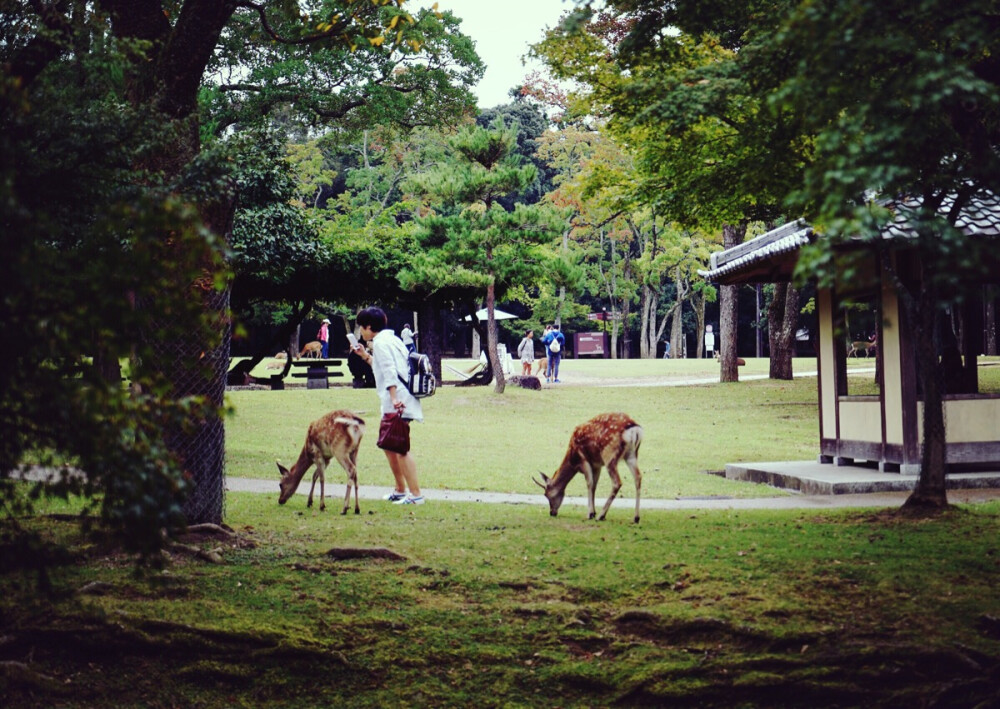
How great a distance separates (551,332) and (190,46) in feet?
79.3

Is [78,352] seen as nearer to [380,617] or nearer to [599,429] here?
[380,617]

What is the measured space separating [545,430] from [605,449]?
1156 cm

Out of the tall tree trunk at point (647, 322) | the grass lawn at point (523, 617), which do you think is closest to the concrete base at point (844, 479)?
the grass lawn at point (523, 617)

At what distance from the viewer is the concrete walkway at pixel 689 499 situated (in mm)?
11258

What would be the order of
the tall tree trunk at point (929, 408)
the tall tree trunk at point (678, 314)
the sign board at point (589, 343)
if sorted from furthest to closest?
the sign board at point (589, 343), the tall tree trunk at point (678, 314), the tall tree trunk at point (929, 408)

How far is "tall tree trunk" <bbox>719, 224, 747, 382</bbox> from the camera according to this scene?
94.7 ft

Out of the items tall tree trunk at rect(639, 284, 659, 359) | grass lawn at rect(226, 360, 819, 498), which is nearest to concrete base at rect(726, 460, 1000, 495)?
grass lawn at rect(226, 360, 819, 498)

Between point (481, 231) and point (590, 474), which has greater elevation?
point (481, 231)

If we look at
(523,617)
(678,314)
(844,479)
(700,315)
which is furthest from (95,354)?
(700,315)

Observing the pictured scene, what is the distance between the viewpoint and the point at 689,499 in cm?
1236

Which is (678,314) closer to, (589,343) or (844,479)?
(589,343)

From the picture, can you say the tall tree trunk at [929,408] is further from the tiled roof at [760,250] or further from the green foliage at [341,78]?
the green foliage at [341,78]

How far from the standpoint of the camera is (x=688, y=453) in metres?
17.6

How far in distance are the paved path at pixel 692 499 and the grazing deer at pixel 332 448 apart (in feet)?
1.98
